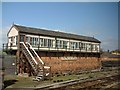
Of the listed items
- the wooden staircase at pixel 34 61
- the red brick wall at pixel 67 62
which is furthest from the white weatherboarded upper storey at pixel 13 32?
the red brick wall at pixel 67 62

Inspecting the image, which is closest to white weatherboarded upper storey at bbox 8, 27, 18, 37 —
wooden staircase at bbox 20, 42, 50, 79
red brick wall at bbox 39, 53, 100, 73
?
wooden staircase at bbox 20, 42, 50, 79

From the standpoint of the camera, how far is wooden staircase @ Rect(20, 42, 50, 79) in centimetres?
2027

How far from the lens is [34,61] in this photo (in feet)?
72.0

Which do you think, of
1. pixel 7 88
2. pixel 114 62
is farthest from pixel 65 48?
pixel 114 62

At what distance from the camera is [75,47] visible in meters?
32.5

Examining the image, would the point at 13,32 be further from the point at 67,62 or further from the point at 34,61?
the point at 67,62

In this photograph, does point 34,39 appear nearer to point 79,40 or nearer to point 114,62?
point 79,40

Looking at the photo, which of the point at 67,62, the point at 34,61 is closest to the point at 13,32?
the point at 34,61

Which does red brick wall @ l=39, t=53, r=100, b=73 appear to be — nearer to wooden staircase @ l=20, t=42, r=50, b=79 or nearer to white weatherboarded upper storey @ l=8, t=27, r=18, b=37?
wooden staircase @ l=20, t=42, r=50, b=79

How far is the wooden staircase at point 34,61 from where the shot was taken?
20.3 m

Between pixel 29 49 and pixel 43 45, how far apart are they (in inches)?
111

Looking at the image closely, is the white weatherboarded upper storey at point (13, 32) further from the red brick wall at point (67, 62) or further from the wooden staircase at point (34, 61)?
the red brick wall at point (67, 62)

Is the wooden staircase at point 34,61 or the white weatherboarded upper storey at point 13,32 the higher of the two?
the white weatherboarded upper storey at point 13,32

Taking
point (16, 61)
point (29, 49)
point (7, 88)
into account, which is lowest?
point (7, 88)
